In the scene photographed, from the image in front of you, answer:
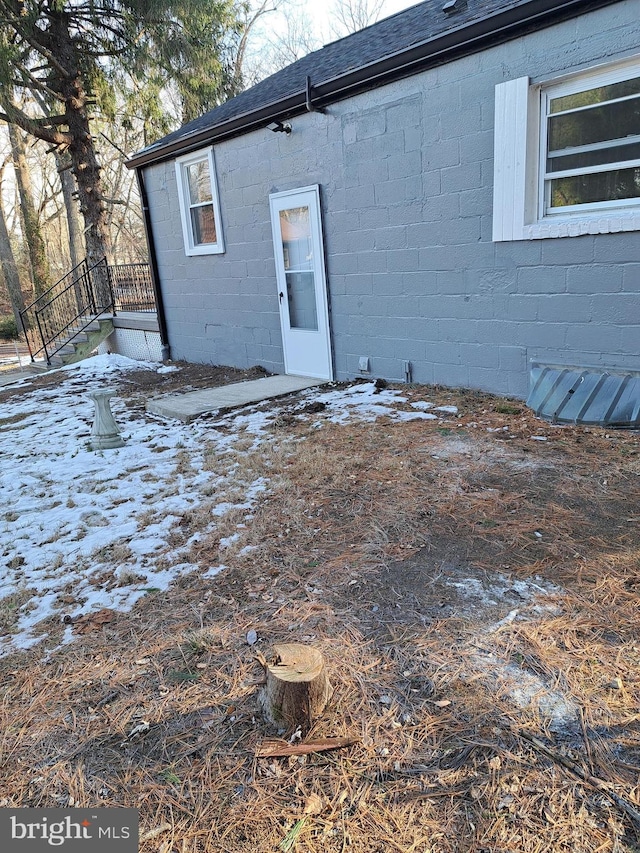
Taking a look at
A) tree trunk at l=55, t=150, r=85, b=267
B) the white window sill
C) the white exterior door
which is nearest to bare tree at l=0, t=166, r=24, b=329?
tree trunk at l=55, t=150, r=85, b=267

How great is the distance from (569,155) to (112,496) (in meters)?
4.45

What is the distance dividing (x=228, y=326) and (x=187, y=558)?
6.06 meters

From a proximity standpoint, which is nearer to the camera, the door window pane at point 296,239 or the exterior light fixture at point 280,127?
the exterior light fixture at point 280,127

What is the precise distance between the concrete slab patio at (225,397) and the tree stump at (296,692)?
14.2ft

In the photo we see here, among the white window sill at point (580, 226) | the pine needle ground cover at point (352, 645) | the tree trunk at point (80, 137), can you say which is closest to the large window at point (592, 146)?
the white window sill at point (580, 226)

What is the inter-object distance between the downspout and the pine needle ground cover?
6.20 meters

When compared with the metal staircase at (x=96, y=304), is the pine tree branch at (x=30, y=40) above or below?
above

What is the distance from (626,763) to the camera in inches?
64.6

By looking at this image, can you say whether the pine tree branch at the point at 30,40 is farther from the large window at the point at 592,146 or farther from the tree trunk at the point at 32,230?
the tree trunk at the point at 32,230

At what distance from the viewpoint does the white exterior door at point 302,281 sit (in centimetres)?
686

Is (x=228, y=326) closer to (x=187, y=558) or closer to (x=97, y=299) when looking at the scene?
(x=97, y=299)

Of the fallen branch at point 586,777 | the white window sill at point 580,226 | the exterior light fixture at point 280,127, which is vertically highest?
the exterior light fixture at point 280,127

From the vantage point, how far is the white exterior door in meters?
6.86

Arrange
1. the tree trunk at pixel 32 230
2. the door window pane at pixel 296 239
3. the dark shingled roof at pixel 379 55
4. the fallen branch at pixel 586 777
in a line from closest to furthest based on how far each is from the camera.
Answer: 1. the fallen branch at pixel 586 777
2. the dark shingled roof at pixel 379 55
3. the door window pane at pixel 296 239
4. the tree trunk at pixel 32 230
